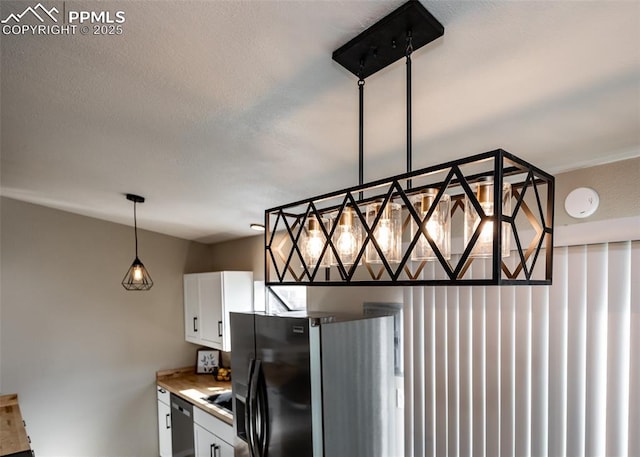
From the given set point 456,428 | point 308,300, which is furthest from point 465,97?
point 308,300

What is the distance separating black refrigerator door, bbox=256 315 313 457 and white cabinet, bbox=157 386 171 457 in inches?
94.6

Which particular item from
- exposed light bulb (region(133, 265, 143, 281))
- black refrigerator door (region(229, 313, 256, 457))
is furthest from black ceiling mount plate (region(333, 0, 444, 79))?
exposed light bulb (region(133, 265, 143, 281))

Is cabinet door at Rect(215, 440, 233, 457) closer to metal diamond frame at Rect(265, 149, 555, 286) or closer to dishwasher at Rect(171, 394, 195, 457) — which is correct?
dishwasher at Rect(171, 394, 195, 457)

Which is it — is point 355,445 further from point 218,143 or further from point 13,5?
point 13,5

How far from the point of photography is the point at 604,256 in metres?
1.50

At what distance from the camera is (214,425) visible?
302 cm

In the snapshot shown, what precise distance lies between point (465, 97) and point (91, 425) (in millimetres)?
4504

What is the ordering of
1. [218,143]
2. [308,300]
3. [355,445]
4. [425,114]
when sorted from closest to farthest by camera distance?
[425,114] → [218,143] → [355,445] → [308,300]

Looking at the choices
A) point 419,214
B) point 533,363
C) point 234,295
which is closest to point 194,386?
point 234,295

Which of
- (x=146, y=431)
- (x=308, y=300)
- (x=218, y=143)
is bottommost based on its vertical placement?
(x=146, y=431)

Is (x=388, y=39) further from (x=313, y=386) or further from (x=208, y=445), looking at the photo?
(x=208, y=445)

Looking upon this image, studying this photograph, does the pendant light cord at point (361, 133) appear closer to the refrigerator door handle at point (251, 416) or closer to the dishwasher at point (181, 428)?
the refrigerator door handle at point (251, 416)

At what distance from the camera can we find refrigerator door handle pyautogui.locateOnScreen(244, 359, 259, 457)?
2016 millimetres

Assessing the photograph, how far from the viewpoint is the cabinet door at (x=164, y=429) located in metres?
3.90
